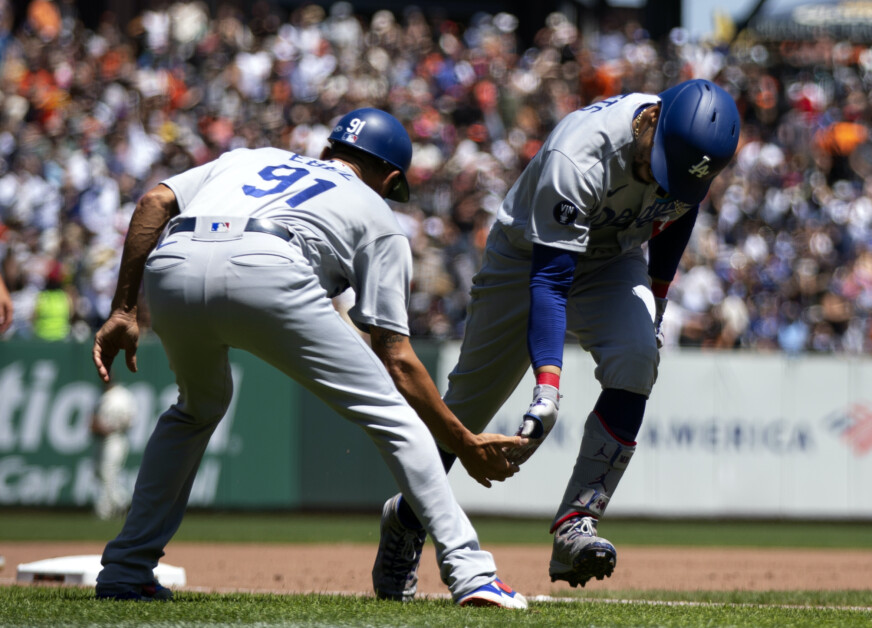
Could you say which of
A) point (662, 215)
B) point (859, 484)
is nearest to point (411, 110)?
point (859, 484)

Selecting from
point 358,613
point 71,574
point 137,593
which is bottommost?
point 71,574

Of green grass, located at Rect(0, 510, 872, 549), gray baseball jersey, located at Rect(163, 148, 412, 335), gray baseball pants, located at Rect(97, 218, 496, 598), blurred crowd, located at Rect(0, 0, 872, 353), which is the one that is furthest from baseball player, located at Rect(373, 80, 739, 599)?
blurred crowd, located at Rect(0, 0, 872, 353)

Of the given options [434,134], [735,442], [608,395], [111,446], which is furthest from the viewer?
[434,134]

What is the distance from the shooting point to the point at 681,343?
14.7m

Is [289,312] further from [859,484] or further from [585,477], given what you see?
[859,484]

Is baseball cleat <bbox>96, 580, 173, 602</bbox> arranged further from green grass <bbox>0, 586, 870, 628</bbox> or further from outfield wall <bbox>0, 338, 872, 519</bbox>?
outfield wall <bbox>0, 338, 872, 519</bbox>

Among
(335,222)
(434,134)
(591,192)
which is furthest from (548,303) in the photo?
(434,134)

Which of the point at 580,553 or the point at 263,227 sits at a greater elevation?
the point at 263,227

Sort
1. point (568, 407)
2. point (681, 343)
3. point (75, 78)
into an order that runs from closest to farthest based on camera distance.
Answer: point (568, 407)
point (681, 343)
point (75, 78)

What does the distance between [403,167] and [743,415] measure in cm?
949

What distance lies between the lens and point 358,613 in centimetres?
410

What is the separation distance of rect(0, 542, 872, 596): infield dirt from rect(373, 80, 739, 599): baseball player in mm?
1482

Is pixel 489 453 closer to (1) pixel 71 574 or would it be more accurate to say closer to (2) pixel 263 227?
(2) pixel 263 227

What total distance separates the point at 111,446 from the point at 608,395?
27.5 feet
